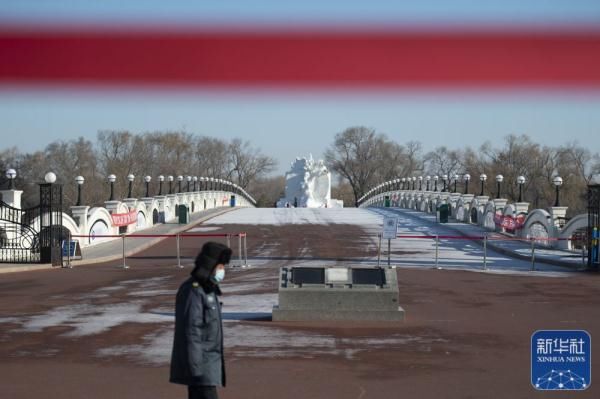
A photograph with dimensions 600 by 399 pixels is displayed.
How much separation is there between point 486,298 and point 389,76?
1751 centimetres

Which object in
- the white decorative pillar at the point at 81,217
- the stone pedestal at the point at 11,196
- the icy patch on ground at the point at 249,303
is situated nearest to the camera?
the icy patch on ground at the point at 249,303

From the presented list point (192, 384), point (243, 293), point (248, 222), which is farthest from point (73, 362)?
point (248, 222)

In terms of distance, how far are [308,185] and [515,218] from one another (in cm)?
6464

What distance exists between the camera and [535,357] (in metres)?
10.3

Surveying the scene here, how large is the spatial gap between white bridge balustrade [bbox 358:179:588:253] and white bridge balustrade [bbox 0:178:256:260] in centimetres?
1680

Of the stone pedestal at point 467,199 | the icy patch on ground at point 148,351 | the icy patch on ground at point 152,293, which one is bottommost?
the icy patch on ground at point 148,351

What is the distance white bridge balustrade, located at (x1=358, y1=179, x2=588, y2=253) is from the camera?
3152 centimetres

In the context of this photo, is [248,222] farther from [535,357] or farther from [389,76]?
[389,76]

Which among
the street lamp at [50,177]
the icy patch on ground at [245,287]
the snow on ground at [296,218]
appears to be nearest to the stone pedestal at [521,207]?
the snow on ground at [296,218]

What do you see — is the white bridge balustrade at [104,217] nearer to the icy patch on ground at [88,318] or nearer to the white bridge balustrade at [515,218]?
the icy patch on ground at [88,318]

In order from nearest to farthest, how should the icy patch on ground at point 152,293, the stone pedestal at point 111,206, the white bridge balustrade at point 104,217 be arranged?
the icy patch on ground at point 152,293 → the white bridge balustrade at point 104,217 → the stone pedestal at point 111,206

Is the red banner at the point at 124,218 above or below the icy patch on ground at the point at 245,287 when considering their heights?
above

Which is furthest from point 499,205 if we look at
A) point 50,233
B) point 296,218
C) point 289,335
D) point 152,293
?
point 289,335

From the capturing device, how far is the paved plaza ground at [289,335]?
962 centimetres
